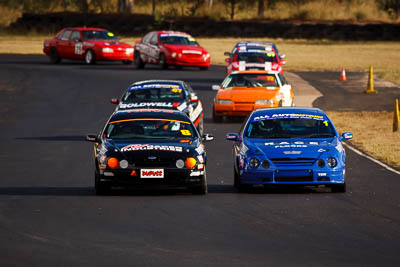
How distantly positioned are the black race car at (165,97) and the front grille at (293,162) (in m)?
7.83

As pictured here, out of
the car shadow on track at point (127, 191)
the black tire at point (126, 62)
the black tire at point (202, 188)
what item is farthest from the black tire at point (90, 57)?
the black tire at point (202, 188)

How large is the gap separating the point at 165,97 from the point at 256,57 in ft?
44.6

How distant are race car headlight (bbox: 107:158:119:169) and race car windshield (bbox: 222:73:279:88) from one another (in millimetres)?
14003

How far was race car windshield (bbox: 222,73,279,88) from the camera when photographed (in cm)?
2931

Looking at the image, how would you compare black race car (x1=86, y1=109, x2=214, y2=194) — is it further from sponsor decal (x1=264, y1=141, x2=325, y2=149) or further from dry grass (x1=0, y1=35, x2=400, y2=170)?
dry grass (x1=0, y1=35, x2=400, y2=170)

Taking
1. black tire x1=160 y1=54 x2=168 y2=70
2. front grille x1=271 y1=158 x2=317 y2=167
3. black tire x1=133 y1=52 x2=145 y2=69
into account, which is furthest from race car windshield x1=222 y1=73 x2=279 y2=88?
Answer: black tire x1=133 y1=52 x2=145 y2=69

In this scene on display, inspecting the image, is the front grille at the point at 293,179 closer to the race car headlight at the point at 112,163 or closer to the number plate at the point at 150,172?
the number plate at the point at 150,172

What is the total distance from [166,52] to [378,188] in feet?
94.9

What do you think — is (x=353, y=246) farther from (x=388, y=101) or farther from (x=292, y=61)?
(x=292, y=61)

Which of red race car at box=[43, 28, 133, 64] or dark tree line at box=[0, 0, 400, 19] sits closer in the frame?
red race car at box=[43, 28, 133, 64]

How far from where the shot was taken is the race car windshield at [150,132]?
53.8ft

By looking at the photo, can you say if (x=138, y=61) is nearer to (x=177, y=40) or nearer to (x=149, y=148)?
(x=177, y=40)

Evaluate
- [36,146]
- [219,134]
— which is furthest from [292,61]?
[36,146]

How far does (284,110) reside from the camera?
17.3 meters
